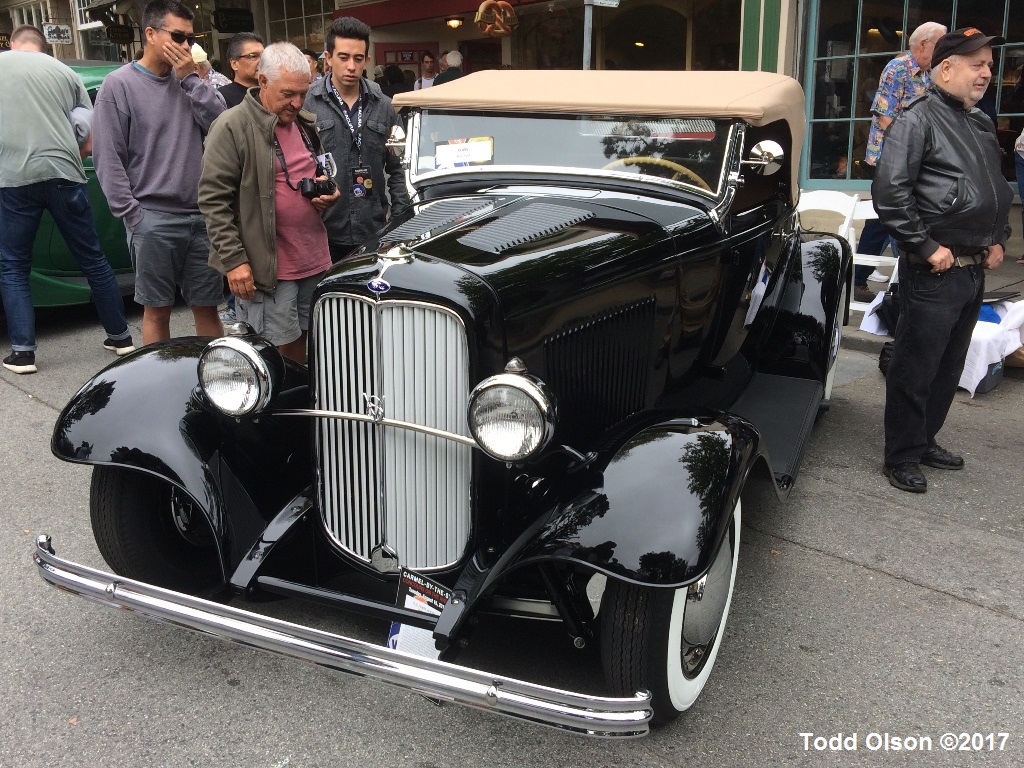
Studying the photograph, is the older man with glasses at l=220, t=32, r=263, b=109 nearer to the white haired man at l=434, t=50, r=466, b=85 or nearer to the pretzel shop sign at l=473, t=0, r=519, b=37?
the white haired man at l=434, t=50, r=466, b=85

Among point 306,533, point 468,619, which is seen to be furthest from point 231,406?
point 468,619

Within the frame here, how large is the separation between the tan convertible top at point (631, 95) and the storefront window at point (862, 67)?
16.1ft

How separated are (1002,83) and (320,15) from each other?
11.4 m

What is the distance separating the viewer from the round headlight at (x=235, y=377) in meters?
2.58

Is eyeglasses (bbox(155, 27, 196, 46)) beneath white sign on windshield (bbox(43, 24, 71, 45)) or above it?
beneath

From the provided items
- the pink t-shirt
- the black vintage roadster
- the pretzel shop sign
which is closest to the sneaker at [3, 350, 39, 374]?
the pink t-shirt

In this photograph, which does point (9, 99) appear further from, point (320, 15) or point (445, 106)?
point (320, 15)

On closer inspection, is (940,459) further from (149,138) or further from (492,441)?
(149,138)

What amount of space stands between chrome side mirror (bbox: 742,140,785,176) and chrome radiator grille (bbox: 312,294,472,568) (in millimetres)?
1651

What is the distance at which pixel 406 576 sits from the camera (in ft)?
8.10

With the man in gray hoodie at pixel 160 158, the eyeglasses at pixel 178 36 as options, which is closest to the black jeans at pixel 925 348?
the man in gray hoodie at pixel 160 158

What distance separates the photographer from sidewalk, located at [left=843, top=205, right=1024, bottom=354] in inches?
245

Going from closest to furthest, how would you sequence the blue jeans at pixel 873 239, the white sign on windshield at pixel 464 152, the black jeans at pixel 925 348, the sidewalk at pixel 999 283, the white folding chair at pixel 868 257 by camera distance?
the white sign on windshield at pixel 464 152 → the black jeans at pixel 925 348 → the sidewalk at pixel 999 283 → the white folding chair at pixel 868 257 → the blue jeans at pixel 873 239

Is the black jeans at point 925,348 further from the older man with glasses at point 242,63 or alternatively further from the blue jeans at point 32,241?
the blue jeans at point 32,241
